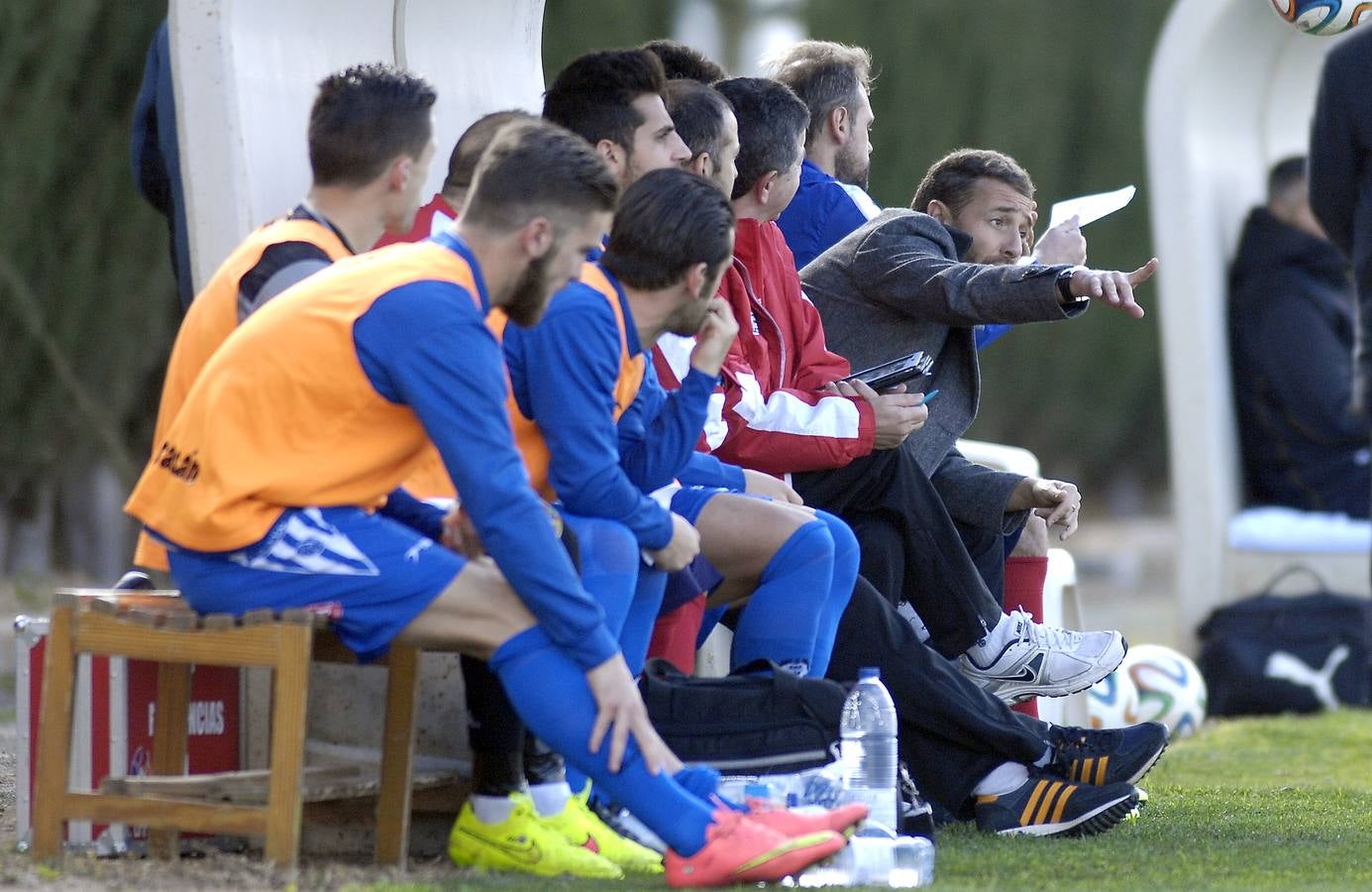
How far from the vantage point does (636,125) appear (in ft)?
13.5

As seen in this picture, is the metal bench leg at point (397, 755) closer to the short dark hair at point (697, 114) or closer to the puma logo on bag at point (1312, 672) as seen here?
the short dark hair at point (697, 114)

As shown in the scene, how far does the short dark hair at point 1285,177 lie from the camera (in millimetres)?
8070

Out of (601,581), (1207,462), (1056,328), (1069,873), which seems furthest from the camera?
(1056,328)

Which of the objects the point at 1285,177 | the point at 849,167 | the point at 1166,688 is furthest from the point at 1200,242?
the point at 849,167

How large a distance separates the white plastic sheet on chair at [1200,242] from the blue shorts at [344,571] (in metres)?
5.49

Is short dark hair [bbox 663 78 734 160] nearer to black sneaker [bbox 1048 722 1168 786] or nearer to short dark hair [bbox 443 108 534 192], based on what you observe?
short dark hair [bbox 443 108 534 192]

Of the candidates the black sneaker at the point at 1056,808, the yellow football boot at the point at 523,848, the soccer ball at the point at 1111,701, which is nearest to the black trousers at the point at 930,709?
the black sneaker at the point at 1056,808

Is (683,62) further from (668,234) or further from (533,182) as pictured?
(533,182)

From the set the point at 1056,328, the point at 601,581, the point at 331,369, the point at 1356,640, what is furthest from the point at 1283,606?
the point at 1056,328

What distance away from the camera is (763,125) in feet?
14.6

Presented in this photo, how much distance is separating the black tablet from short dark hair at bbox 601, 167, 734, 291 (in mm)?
883

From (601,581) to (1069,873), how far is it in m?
1.02

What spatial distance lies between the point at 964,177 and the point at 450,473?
7.34ft

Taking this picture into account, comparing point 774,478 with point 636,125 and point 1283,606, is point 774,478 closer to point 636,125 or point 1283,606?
point 636,125
